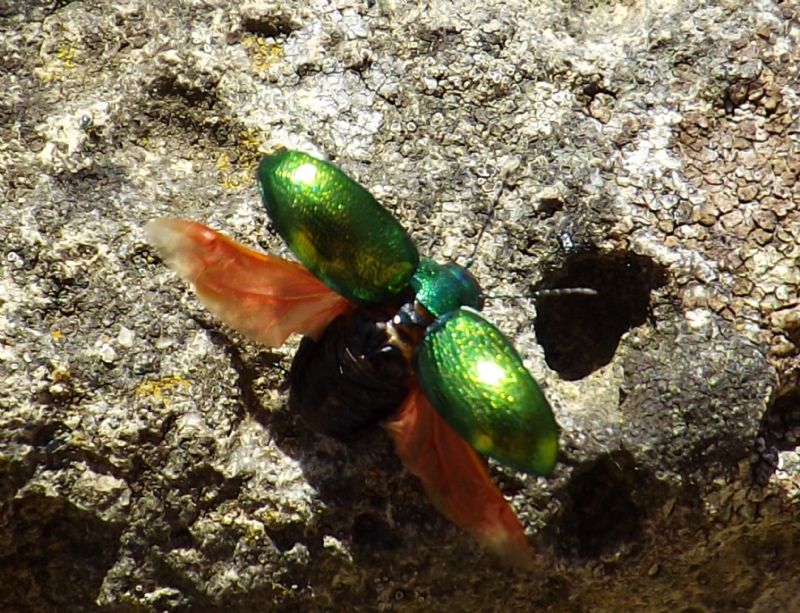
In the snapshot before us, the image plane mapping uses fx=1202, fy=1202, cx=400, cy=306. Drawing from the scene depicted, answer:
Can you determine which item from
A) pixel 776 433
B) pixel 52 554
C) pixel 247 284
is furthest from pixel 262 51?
pixel 776 433

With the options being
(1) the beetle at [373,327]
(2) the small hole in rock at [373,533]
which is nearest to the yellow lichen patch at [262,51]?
(1) the beetle at [373,327]

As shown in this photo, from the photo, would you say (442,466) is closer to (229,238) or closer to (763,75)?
(229,238)

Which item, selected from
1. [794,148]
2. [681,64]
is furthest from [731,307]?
[681,64]

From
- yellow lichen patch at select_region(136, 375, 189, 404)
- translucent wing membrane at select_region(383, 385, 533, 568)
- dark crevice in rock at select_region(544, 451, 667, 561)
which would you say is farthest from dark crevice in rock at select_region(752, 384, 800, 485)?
yellow lichen patch at select_region(136, 375, 189, 404)

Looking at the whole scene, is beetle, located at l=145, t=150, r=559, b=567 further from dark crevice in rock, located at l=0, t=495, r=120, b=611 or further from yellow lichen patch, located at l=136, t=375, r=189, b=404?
dark crevice in rock, located at l=0, t=495, r=120, b=611

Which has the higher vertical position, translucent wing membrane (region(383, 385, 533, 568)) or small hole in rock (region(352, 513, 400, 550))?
translucent wing membrane (region(383, 385, 533, 568))

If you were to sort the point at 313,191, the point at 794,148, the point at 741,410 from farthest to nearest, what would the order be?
1. the point at 794,148
2. the point at 741,410
3. the point at 313,191

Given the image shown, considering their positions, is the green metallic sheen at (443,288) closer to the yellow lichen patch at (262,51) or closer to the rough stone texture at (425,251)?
the rough stone texture at (425,251)
